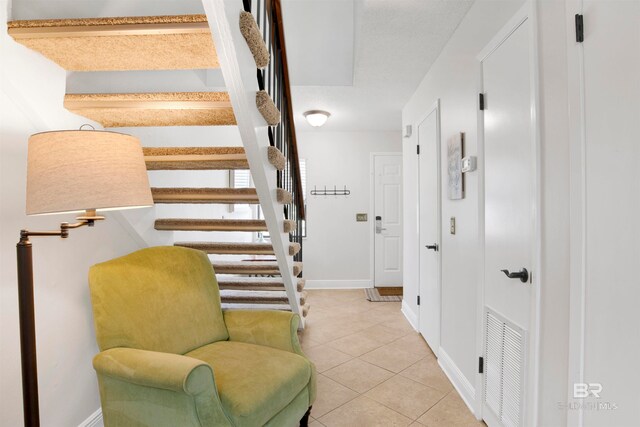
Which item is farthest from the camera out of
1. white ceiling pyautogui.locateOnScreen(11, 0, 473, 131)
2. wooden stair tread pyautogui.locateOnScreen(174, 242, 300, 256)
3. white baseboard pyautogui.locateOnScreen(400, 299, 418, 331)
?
white baseboard pyautogui.locateOnScreen(400, 299, 418, 331)

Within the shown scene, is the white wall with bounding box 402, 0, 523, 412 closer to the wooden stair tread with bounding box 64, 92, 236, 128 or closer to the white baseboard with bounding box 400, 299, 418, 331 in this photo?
the white baseboard with bounding box 400, 299, 418, 331

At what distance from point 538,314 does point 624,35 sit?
1.02 metres

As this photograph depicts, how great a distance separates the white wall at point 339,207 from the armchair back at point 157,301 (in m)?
3.12

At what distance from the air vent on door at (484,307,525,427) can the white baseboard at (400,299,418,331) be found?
4.94 ft

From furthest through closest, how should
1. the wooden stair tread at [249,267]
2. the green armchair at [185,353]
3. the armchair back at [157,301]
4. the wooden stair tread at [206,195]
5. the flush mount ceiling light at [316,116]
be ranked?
the flush mount ceiling light at [316,116]
the wooden stair tread at [249,267]
the wooden stair tread at [206,195]
the armchair back at [157,301]
the green armchair at [185,353]

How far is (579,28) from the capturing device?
3.69 feet

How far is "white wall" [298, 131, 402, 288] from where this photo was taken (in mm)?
4969

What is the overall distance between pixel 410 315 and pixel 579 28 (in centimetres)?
296

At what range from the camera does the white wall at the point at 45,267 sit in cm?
127

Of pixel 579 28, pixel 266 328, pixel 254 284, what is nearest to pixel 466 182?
Result: pixel 579 28

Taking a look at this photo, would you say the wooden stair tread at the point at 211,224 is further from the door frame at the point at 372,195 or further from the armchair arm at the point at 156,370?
the door frame at the point at 372,195

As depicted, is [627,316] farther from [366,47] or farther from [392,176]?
[392,176]

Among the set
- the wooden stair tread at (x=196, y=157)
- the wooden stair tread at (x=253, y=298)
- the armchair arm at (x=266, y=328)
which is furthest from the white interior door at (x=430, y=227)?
the wooden stair tread at (x=196, y=157)

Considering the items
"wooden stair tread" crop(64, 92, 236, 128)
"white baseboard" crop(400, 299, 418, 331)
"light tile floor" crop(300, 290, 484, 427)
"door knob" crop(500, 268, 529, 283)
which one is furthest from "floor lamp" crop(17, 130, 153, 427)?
"white baseboard" crop(400, 299, 418, 331)
